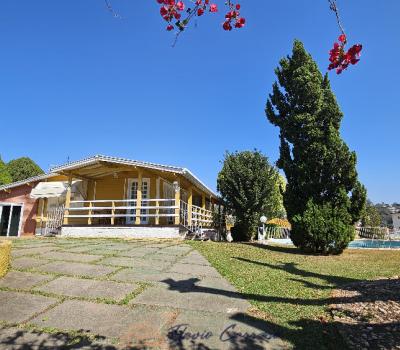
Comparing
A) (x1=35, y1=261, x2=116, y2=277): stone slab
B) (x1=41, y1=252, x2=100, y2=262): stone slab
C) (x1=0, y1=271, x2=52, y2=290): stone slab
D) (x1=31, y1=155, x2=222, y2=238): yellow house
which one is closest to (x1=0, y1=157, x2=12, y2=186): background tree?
(x1=31, y1=155, x2=222, y2=238): yellow house

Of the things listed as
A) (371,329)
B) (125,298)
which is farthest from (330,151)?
(125,298)

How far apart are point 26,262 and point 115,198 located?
41.3 ft

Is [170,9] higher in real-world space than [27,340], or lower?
higher

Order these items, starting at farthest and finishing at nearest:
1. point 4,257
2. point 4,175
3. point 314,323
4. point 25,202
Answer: point 4,175 < point 25,202 < point 4,257 < point 314,323

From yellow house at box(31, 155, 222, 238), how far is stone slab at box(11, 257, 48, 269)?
8260 mm

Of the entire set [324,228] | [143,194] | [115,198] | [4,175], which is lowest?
[324,228]

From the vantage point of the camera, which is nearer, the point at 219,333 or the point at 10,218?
the point at 219,333

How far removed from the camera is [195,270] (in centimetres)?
903

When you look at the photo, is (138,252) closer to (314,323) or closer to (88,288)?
(88,288)

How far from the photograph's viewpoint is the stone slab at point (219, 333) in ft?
15.2

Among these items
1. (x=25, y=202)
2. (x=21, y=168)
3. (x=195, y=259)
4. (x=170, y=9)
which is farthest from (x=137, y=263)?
(x=21, y=168)

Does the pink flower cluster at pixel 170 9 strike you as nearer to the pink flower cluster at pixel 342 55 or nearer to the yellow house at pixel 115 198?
the pink flower cluster at pixel 342 55

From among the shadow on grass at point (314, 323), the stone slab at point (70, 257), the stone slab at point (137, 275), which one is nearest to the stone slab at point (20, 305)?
the stone slab at point (137, 275)

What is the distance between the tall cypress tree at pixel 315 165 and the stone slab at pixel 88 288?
10.2m
